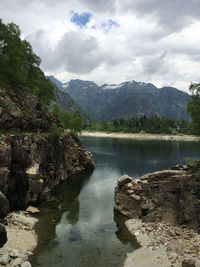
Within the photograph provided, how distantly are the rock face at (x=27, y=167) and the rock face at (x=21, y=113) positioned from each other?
14.9 ft

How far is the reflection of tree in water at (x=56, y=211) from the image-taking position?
98.0 feet

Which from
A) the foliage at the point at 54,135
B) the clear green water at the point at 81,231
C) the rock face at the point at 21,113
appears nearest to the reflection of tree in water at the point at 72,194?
the clear green water at the point at 81,231

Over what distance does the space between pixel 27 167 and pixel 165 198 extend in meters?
26.8

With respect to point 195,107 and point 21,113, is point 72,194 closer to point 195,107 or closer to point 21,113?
point 21,113

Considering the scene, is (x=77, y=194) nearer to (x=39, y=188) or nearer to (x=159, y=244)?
(x=39, y=188)

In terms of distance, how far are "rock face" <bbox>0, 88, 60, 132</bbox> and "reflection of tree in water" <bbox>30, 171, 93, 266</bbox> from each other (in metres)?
18.0

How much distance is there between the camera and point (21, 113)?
2109 inches

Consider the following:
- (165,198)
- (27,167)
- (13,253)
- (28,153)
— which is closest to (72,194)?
(27,167)

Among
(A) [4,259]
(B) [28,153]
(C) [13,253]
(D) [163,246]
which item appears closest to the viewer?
(A) [4,259]

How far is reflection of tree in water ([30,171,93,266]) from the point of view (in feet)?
98.0

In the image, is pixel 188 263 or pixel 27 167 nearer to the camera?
pixel 188 263

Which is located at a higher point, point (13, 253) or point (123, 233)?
point (13, 253)

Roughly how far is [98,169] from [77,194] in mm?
30208

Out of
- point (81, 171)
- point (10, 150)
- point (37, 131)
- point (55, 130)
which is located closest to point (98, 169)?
point (81, 171)
